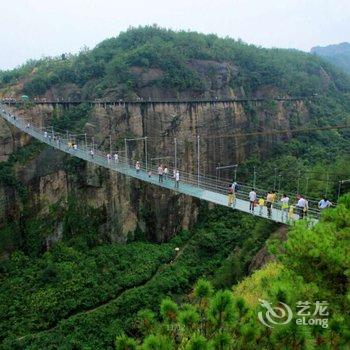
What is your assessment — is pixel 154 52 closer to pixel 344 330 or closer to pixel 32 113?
pixel 32 113

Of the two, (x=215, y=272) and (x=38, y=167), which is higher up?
(x=38, y=167)

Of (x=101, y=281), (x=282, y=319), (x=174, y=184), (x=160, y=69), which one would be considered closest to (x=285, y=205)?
(x=174, y=184)

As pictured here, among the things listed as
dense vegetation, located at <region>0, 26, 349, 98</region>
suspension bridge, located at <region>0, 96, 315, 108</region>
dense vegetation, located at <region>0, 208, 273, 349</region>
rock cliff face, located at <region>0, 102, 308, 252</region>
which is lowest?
dense vegetation, located at <region>0, 208, 273, 349</region>

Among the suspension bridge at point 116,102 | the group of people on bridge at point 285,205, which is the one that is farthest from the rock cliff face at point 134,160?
the group of people on bridge at point 285,205

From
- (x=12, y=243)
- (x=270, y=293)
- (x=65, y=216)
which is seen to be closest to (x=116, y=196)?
(x=65, y=216)

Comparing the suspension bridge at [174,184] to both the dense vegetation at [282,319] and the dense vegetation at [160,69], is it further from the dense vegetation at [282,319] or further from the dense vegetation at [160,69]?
the dense vegetation at [160,69]

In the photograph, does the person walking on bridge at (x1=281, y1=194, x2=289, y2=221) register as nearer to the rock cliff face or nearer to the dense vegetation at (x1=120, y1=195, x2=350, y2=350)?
the dense vegetation at (x1=120, y1=195, x2=350, y2=350)

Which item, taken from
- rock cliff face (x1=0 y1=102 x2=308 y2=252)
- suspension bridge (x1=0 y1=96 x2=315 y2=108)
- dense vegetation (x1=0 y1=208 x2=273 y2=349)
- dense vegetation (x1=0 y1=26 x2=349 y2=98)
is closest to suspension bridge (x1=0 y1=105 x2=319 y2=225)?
rock cliff face (x1=0 y1=102 x2=308 y2=252)
